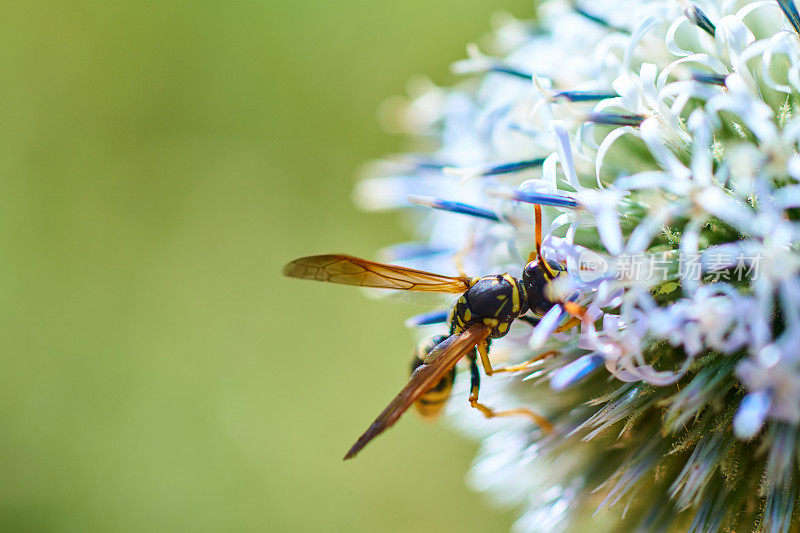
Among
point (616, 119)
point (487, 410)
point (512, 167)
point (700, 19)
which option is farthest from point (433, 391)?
point (700, 19)

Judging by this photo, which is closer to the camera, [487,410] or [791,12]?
[791,12]

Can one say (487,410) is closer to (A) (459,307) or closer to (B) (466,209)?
(A) (459,307)

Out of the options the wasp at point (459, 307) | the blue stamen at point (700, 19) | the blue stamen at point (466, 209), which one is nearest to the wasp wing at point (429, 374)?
the wasp at point (459, 307)

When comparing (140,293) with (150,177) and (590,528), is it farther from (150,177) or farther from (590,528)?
(590,528)

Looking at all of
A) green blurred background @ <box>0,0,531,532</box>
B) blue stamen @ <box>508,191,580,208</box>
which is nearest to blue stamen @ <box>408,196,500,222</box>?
blue stamen @ <box>508,191,580,208</box>

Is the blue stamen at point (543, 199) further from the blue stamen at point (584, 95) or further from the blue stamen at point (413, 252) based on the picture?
the blue stamen at point (413, 252)

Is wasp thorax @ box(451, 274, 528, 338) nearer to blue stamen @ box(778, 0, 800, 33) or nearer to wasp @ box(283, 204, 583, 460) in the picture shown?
wasp @ box(283, 204, 583, 460)

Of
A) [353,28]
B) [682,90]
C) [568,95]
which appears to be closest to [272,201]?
[353,28]
